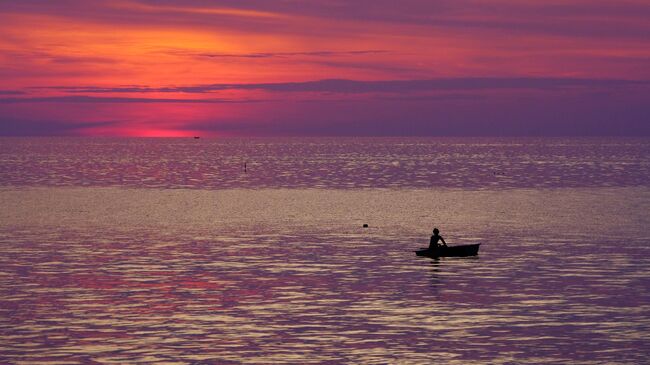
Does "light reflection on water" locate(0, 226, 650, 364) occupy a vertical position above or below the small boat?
below

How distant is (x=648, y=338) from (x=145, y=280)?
79.1 feet

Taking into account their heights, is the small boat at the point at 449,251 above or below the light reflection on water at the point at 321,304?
above

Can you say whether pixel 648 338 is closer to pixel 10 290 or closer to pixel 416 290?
pixel 416 290

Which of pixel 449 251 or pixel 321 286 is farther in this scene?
pixel 449 251

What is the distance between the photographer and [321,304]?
4125 cm

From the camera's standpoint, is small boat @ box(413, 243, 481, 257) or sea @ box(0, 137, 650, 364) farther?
small boat @ box(413, 243, 481, 257)

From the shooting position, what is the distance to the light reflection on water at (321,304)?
32.5m

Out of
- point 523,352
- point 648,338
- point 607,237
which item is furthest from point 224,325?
point 607,237

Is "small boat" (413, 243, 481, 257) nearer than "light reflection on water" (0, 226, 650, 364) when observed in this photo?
No

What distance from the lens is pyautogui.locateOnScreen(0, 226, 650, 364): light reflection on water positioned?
3253cm

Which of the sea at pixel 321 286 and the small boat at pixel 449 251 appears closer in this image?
the sea at pixel 321 286

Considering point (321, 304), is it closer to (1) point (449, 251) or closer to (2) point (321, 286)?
(2) point (321, 286)

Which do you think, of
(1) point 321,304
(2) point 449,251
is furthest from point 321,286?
(2) point 449,251

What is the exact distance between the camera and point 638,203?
10962 centimetres
